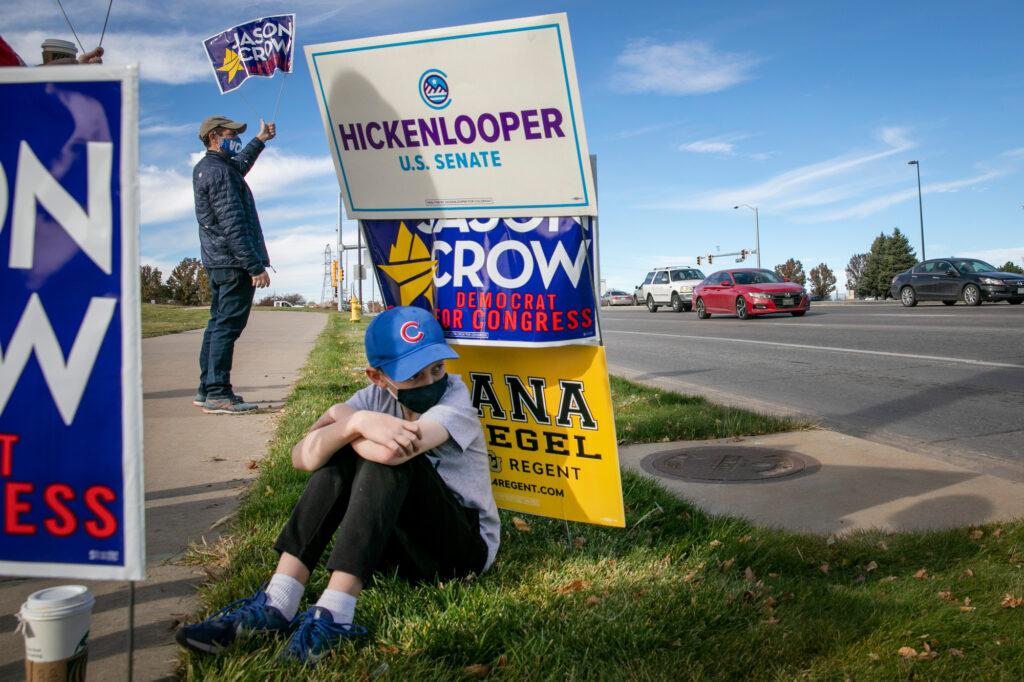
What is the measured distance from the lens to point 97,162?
1844mm

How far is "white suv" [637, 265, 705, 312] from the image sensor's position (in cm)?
3059

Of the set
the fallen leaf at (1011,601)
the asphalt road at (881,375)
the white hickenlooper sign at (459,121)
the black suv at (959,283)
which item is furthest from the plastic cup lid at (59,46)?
the black suv at (959,283)

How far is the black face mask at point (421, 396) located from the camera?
110 inches

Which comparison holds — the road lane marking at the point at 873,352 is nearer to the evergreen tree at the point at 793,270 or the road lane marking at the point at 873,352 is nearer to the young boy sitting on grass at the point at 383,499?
the young boy sitting on grass at the point at 383,499

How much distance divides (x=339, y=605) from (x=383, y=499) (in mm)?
335

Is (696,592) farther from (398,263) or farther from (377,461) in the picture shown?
(398,263)

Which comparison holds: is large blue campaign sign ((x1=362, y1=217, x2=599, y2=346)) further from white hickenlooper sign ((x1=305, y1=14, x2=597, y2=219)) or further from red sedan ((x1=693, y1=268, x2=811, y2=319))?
red sedan ((x1=693, y1=268, x2=811, y2=319))

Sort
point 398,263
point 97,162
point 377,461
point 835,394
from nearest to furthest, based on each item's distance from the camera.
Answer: point 97,162, point 377,461, point 398,263, point 835,394

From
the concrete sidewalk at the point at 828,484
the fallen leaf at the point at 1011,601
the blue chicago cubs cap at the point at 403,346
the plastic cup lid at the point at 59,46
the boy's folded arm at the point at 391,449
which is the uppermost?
the plastic cup lid at the point at 59,46

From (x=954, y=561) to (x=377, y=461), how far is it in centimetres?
229

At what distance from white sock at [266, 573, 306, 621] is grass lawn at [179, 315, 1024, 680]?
0.42ft

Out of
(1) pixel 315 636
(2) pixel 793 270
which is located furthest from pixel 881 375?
(2) pixel 793 270

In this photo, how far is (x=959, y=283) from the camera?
23.0 metres

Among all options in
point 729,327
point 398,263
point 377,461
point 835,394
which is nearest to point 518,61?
point 398,263
